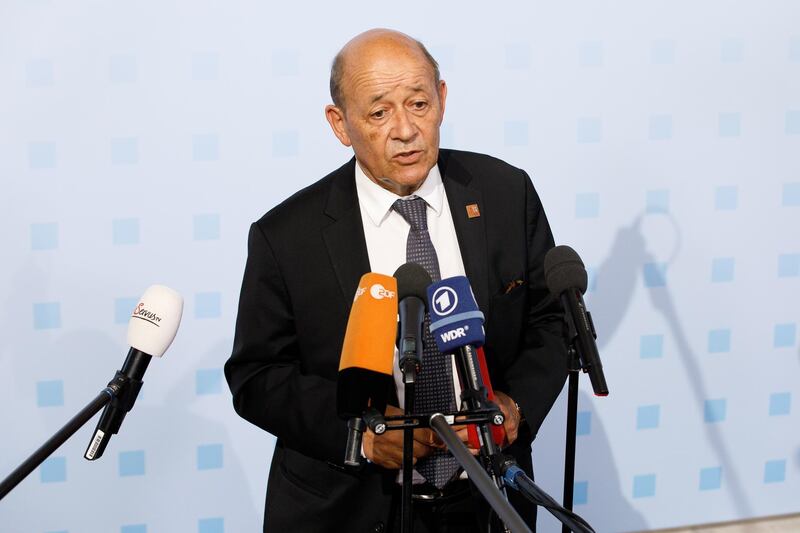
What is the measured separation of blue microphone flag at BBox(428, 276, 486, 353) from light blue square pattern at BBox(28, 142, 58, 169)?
1.91 metres

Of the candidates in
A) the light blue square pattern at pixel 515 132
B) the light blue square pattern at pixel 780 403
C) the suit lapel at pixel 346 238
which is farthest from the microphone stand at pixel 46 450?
the light blue square pattern at pixel 780 403

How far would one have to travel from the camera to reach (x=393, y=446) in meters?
2.11

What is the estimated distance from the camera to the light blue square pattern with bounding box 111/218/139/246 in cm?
326

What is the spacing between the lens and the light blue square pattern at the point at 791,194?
388cm

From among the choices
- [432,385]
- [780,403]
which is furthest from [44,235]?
[780,403]

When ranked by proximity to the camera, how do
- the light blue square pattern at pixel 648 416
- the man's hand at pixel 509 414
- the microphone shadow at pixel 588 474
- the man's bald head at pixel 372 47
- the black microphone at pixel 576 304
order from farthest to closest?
1. the light blue square pattern at pixel 648 416
2. the microphone shadow at pixel 588 474
3. the man's bald head at pixel 372 47
4. the man's hand at pixel 509 414
5. the black microphone at pixel 576 304

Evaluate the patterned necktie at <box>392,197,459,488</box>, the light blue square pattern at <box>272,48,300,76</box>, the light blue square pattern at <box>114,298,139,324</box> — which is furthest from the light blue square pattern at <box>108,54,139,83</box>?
the patterned necktie at <box>392,197,459,488</box>

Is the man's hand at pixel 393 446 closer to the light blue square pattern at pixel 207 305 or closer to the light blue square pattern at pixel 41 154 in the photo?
Result: the light blue square pattern at pixel 207 305

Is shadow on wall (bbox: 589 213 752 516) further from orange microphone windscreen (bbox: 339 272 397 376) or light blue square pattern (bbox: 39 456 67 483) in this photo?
Result: orange microphone windscreen (bbox: 339 272 397 376)

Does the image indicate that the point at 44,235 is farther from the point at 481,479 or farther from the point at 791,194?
the point at 791,194

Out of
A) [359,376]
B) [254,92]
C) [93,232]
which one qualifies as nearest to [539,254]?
[359,376]

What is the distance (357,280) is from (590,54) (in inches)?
65.7

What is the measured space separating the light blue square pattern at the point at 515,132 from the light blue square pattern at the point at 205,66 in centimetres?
101

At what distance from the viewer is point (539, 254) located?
8.20 ft
